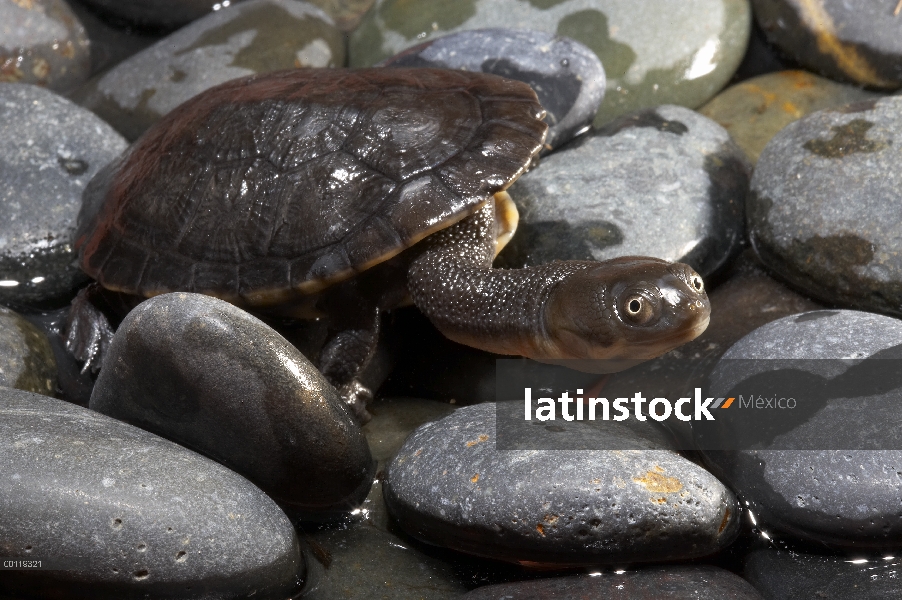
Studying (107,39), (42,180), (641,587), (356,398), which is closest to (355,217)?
(356,398)

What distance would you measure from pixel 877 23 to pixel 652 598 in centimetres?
384

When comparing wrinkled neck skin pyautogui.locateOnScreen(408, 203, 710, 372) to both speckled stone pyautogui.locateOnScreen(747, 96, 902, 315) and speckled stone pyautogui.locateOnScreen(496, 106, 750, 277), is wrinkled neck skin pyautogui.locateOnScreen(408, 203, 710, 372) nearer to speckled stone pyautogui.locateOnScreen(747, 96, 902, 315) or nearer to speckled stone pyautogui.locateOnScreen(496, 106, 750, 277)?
speckled stone pyautogui.locateOnScreen(496, 106, 750, 277)

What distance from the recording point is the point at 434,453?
8.85 feet

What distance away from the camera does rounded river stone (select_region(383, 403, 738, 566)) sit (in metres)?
2.39

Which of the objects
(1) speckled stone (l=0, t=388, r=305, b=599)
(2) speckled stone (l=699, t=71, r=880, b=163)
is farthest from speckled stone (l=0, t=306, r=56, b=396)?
(2) speckled stone (l=699, t=71, r=880, b=163)

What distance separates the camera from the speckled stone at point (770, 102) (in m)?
4.59

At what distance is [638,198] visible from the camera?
11.9 feet

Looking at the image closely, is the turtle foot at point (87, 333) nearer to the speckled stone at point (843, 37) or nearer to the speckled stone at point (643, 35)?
the speckled stone at point (643, 35)

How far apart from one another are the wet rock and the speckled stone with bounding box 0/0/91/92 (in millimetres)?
103

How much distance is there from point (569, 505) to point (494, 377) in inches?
41.2

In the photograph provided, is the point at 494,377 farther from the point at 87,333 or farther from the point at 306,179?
the point at 87,333

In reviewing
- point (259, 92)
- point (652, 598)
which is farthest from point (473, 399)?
point (259, 92)

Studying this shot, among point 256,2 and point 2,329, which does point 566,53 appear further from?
point 2,329

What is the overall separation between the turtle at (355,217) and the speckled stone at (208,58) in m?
1.35
